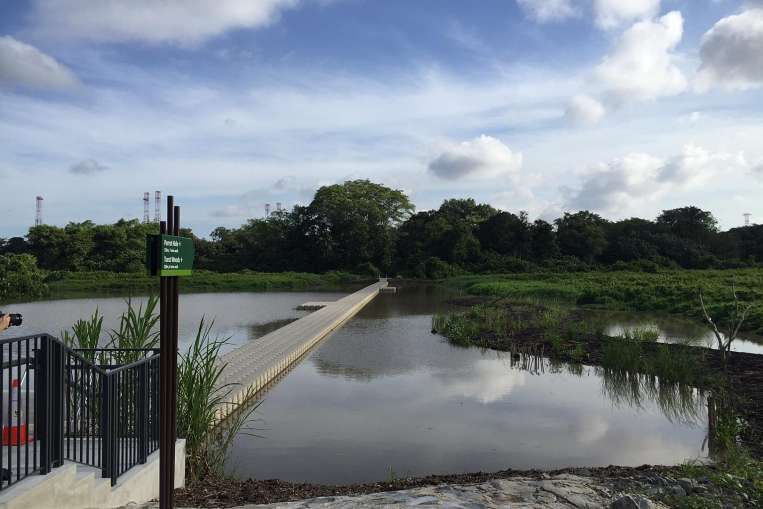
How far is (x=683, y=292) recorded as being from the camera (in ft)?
57.3

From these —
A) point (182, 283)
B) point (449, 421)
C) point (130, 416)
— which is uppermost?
point (182, 283)

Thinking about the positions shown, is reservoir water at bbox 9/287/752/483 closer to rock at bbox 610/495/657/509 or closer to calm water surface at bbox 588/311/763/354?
calm water surface at bbox 588/311/763/354

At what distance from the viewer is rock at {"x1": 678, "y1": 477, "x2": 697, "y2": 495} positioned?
3.47 m

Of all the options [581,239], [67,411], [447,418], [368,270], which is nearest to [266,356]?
[447,418]

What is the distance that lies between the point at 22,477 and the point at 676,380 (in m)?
7.30

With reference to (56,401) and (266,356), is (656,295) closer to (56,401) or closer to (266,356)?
(266,356)

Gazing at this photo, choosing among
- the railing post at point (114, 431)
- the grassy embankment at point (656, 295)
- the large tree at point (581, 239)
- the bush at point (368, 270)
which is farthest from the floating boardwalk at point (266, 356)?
the large tree at point (581, 239)

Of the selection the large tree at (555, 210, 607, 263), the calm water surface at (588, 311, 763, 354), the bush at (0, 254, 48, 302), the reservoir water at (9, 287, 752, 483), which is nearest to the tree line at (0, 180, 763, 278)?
the large tree at (555, 210, 607, 263)

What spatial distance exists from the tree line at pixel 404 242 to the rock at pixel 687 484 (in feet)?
98.5

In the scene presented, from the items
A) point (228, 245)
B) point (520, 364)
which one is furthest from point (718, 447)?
point (228, 245)

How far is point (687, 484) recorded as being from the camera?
3.52 m

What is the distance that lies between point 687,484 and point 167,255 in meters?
3.11

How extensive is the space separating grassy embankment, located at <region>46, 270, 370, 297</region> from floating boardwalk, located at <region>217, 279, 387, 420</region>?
1512 cm

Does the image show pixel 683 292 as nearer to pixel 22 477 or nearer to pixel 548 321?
pixel 548 321
